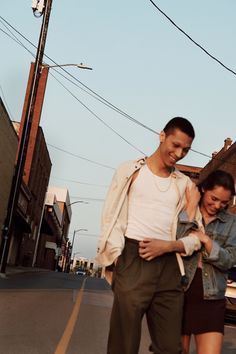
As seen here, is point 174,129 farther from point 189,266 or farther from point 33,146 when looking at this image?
point 33,146

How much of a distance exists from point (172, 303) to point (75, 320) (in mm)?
7340

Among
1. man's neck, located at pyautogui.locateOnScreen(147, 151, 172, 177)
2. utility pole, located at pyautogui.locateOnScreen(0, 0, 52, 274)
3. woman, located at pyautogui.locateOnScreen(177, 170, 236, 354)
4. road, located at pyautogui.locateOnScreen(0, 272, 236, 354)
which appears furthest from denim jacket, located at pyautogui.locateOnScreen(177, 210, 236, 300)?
utility pole, located at pyautogui.locateOnScreen(0, 0, 52, 274)

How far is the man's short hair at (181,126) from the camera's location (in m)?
3.59

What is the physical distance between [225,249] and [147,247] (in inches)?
25.8

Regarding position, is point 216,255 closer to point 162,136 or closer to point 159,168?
point 159,168

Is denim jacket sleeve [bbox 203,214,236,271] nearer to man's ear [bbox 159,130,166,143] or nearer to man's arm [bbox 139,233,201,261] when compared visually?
man's arm [bbox 139,233,201,261]

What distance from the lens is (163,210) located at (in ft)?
11.8

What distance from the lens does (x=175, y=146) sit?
3.58 m

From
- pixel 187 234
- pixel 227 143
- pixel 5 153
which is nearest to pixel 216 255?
pixel 187 234

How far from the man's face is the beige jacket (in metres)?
0.15

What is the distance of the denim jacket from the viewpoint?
368cm

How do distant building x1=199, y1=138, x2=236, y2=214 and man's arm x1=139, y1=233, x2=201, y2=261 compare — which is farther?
distant building x1=199, y1=138, x2=236, y2=214

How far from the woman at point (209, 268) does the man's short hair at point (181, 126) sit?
0.43 m

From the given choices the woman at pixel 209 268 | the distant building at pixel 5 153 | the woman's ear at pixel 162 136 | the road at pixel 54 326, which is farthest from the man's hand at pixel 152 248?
the distant building at pixel 5 153
